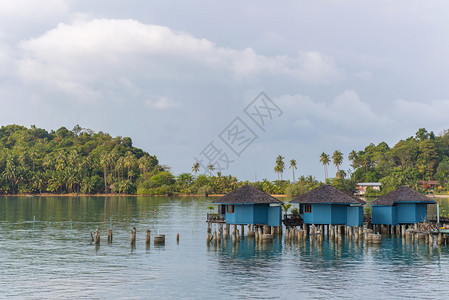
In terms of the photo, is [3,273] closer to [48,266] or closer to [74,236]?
[48,266]

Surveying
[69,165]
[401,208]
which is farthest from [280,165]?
[401,208]

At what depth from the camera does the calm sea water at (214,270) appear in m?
29.0

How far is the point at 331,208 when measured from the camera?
154ft

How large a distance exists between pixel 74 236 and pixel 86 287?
24.8m

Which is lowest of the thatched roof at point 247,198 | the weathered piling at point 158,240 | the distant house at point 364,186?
the weathered piling at point 158,240

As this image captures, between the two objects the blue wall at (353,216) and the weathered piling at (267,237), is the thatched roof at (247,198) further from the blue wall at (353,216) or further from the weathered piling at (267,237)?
the blue wall at (353,216)

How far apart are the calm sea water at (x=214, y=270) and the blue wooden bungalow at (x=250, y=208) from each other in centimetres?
227

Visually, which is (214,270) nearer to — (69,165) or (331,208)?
(331,208)

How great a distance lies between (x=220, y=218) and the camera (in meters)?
49.0

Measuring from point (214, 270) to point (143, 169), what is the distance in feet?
430

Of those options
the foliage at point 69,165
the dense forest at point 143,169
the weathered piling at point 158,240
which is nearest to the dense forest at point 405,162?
the dense forest at point 143,169

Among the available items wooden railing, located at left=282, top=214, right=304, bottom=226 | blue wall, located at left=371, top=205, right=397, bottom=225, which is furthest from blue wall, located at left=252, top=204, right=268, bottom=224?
blue wall, located at left=371, top=205, right=397, bottom=225

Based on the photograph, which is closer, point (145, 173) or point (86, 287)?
point (86, 287)

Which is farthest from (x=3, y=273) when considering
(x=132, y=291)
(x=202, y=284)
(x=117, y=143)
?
Result: (x=117, y=143)
